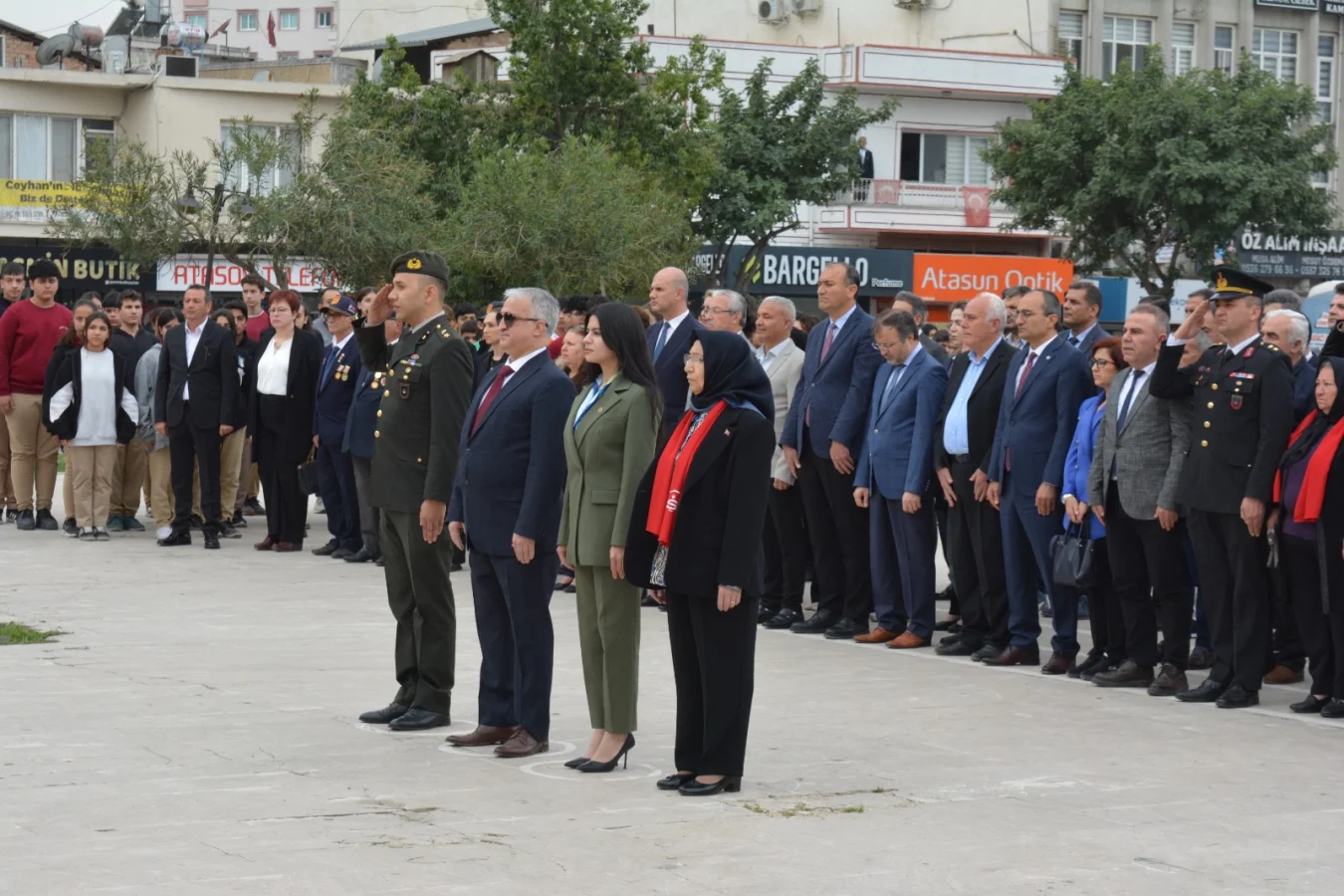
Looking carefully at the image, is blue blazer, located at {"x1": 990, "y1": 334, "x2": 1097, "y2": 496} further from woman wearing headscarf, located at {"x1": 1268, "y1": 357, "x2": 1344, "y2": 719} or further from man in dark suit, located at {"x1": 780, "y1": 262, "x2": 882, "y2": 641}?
woman wearing headscarf, located at {"x1": 1268, "y1": 357, "x2": 1344, "y2": 719}

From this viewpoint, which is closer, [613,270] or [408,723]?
[408,723]

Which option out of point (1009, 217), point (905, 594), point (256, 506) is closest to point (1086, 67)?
point (1009, 217)

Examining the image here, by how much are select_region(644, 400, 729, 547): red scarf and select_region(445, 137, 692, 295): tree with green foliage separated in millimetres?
23313

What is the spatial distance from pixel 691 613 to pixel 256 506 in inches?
524

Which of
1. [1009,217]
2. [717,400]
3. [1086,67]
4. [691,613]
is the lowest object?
[691,613]

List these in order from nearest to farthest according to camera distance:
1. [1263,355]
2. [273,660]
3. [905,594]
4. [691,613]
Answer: [691,613] → [1263,355] → [273,660] → [905,594]

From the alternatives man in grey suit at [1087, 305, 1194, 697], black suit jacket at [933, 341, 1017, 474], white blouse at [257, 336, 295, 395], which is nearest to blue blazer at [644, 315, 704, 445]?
black suit jacket at [933, 341, 1017, 474]

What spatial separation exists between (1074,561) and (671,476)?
3712 mm

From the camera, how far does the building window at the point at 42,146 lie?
4825 centimetres

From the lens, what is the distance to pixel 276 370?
1702 centimetres

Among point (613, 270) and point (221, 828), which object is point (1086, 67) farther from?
point (221, 828)

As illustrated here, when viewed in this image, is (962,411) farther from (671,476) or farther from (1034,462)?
(671,476)

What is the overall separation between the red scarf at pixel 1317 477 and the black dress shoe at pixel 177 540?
1072cm

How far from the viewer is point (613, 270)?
3203 centimetres
